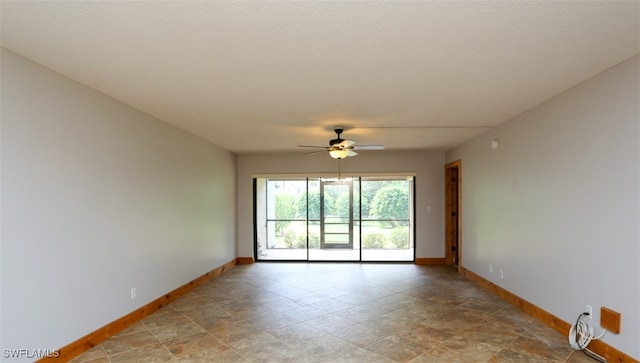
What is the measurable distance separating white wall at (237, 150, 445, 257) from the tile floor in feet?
6.12

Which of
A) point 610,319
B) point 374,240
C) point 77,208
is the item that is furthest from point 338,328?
point 374,240

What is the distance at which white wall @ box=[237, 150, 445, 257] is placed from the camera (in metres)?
7.57

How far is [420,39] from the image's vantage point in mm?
2246

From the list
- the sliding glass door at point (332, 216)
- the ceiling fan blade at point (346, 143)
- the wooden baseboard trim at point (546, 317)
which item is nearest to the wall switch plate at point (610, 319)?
the wooden baseboard trim at point (546, 317)

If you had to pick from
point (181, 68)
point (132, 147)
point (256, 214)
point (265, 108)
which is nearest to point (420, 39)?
point (181, 68)

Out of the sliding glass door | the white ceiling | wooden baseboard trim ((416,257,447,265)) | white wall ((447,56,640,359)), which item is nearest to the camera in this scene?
the white ceiling

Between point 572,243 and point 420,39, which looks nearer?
point 420,39

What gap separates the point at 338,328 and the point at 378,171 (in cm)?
446

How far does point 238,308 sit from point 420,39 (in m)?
3.86

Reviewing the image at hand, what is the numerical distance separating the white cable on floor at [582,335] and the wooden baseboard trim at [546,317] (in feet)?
0.13

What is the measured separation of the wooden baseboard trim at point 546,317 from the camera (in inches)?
111

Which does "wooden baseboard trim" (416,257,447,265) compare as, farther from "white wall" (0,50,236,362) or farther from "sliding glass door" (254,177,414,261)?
"white wall" (0,50,236,362)

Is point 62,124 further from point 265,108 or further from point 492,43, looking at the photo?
point 492,43

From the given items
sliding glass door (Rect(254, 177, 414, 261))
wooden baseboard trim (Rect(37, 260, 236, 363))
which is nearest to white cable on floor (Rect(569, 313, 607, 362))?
wooden baseboard trim (Rect(37, 260, 236, 363))
